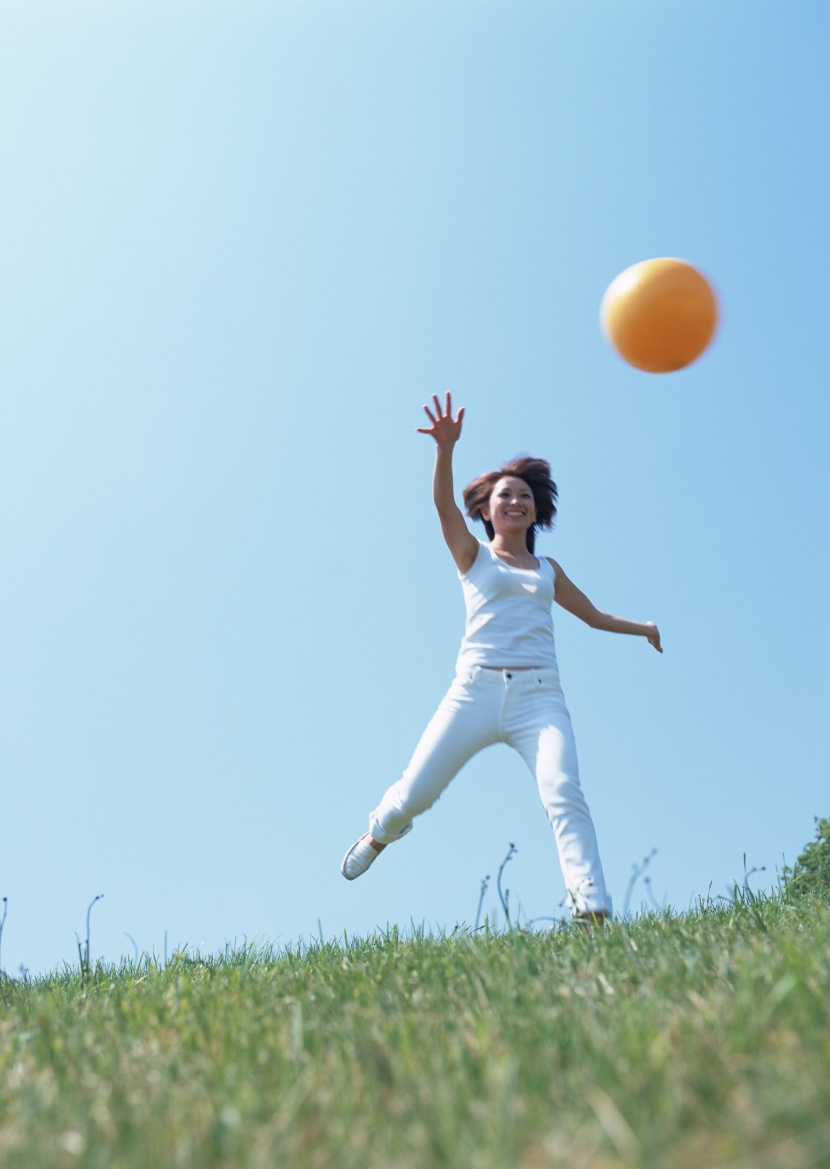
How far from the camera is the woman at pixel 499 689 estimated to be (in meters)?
6.12

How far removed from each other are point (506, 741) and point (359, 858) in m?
1.39

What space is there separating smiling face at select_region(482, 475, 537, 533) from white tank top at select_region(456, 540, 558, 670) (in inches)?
13.4

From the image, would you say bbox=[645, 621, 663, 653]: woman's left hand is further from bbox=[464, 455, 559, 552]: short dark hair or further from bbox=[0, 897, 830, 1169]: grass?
bbox=[0, 897, 830, 1169]: grass

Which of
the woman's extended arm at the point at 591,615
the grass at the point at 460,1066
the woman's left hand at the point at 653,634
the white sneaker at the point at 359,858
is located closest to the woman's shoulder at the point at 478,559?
the woman's extended arm at the point at 591,615

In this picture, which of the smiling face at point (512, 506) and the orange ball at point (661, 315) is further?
the smiling face at point (512, 506)

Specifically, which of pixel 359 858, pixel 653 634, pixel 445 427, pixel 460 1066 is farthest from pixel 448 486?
pixel 460 1066

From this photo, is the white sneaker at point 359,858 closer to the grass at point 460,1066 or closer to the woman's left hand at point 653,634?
the woman's left hand at point 653,634

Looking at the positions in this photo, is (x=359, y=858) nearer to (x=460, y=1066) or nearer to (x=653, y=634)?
(x=653, y=634)

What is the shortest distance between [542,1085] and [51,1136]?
102 centimetres

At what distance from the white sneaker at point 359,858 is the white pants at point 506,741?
35 centimetres

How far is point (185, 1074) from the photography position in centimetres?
289

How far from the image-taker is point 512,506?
722cm

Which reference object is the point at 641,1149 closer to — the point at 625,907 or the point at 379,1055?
the point at 379,1055

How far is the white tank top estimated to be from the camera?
6.59 m
